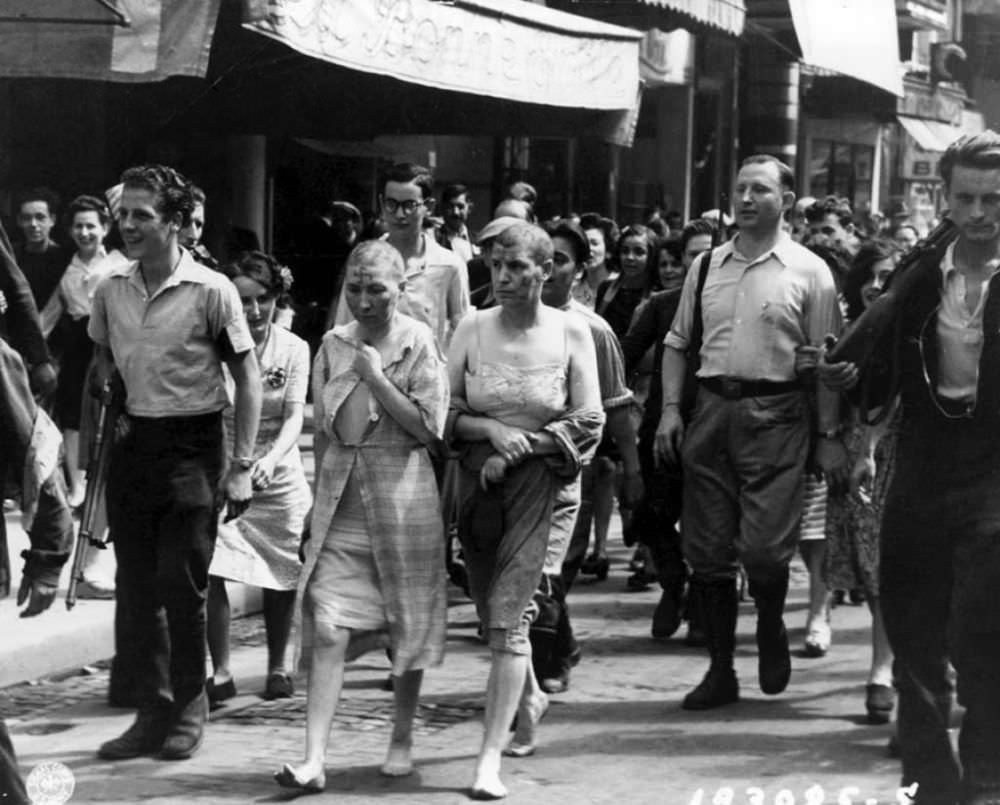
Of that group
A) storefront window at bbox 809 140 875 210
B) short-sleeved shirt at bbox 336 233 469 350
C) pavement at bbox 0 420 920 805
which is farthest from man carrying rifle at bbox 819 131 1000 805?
storefront window at bbox 809 140 875 210

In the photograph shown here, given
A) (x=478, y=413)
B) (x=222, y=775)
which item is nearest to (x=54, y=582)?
(x=222, y=775)

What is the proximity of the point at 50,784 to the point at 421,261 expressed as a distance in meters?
3.23

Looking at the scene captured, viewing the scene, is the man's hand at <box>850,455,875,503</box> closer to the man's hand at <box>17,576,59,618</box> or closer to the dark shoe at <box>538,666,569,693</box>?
the dark shoe at <box>538,666,569,693</box>

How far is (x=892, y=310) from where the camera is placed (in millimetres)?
6188

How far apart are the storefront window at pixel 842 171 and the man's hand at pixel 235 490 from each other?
27.2 m

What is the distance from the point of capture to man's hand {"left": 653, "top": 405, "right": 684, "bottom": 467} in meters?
7.94

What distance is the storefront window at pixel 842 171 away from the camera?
3431 centimetres

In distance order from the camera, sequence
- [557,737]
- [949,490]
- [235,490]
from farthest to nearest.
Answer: [557,737] → [235,490] → [949,490]

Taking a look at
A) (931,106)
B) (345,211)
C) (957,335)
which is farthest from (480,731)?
(931,106)

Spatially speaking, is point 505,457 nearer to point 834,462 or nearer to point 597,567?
point 834,462

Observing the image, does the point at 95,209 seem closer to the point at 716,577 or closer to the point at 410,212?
the point at 410,212

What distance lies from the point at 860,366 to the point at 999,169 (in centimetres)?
69

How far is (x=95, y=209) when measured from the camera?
440 inches

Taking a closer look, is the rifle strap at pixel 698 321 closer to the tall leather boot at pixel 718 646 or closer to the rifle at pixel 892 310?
the tall leather boot at pixel 718 646
